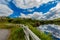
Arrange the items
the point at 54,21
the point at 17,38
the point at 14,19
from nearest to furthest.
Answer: the point at 17,38 → the point at 14,19 → the point at 54,21

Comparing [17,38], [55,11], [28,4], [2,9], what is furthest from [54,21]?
[17,38]

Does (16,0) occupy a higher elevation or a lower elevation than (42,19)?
higher

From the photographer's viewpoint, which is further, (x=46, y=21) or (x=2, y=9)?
(x=2, y=9)

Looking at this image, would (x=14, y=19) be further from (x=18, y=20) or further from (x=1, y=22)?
(x=1, y=22)

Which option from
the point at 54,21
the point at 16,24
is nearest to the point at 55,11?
the point at 54,21

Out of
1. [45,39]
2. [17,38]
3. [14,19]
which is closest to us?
[45,39]

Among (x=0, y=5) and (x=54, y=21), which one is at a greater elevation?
(x=0, y=5)

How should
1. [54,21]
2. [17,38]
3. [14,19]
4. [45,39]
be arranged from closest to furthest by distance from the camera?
[45,39] < [17,38] < [14,19] < [54,21]

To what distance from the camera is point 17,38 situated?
28.2ft

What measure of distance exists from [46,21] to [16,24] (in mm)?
2133

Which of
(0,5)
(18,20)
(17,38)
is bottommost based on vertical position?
(17,38)

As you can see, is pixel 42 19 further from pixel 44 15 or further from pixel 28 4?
pixel 28 4

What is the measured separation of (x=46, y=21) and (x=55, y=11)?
1.48 metres

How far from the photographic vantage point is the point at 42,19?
567 inches
